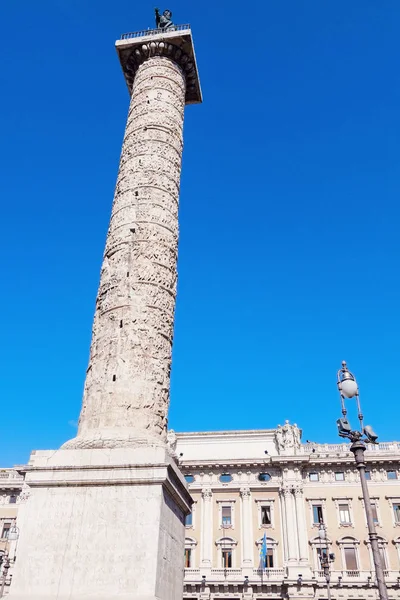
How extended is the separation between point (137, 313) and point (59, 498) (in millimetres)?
2692

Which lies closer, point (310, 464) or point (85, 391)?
point (85, 391)

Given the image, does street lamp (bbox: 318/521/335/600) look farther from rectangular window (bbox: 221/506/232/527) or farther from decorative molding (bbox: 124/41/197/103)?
decorative molding (bbox: 124/41/197/103)

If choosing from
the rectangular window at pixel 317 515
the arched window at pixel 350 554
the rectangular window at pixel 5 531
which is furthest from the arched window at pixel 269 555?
the rectangular window at pixel 5 531

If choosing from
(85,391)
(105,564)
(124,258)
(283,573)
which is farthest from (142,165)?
(283,573)

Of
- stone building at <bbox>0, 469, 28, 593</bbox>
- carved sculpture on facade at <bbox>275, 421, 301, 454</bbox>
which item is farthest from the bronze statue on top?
stone building at <bbox>0, 469, 28, 593</bbox>

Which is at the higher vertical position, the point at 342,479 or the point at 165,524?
the point at 342,479

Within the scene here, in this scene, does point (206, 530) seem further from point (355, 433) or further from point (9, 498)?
point (355, 433)

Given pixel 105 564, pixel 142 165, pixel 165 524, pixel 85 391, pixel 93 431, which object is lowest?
pixel 105 564

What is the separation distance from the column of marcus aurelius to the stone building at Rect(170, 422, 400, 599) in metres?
23.7

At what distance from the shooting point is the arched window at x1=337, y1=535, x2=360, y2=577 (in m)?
27.2

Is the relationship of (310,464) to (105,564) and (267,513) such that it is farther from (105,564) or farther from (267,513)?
(105,564)

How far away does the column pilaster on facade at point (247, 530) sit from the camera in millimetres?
28367

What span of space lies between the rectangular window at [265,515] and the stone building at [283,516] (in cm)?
5

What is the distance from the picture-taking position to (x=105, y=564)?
210 inches
